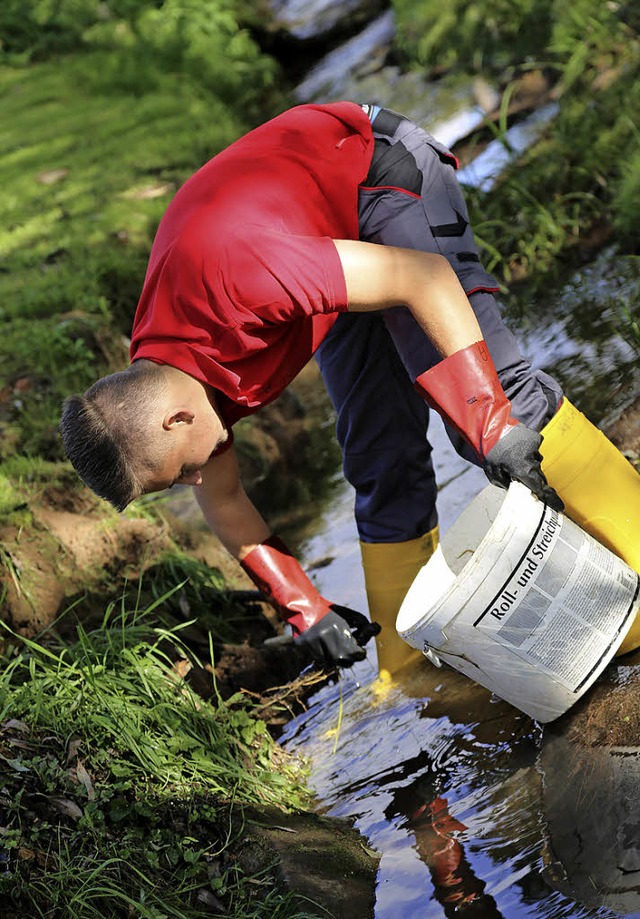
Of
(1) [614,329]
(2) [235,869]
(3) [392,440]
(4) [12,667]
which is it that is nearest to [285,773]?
(2) [235,869]

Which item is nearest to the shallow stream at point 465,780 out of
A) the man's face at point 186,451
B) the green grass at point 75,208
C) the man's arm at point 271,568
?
the man's arm at point 271,568

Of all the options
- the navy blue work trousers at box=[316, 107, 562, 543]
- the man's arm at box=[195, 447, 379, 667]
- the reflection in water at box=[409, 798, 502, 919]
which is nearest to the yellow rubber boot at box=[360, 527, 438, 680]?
the navy blue work trousers at box=[316, 107, 562, 543]

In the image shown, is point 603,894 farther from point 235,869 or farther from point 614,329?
point 614,329

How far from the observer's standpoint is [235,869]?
2.41 m

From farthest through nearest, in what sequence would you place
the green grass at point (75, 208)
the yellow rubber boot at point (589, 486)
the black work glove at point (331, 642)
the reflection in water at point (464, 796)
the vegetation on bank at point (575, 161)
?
1. the vegetation on bank at point (575, 161)
2. the green grass at point (75, 208)
3. the black work glove at point (331, 642)
4. the yellow rubber boot at point (589, 486)
5. the reflection in water at point (464, 796)

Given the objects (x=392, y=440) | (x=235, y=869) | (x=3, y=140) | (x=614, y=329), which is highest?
(x=3, y=140)

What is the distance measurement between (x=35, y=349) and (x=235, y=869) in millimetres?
3585

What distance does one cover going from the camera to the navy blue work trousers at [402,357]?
2.74 metres

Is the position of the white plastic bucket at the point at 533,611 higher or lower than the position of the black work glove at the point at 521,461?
lower

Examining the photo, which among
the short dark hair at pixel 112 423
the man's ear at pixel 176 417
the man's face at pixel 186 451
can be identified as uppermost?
the short dark hair at pixel 112 423

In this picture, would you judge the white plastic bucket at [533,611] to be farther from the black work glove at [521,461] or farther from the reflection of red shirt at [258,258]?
the reflection of red shirt at [258,258]

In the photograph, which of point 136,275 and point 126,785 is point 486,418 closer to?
point 126,785

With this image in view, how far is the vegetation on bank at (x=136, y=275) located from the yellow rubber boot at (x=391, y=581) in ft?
1.54

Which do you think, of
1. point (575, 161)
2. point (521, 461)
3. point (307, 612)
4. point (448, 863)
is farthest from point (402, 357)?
point (575, 161)
